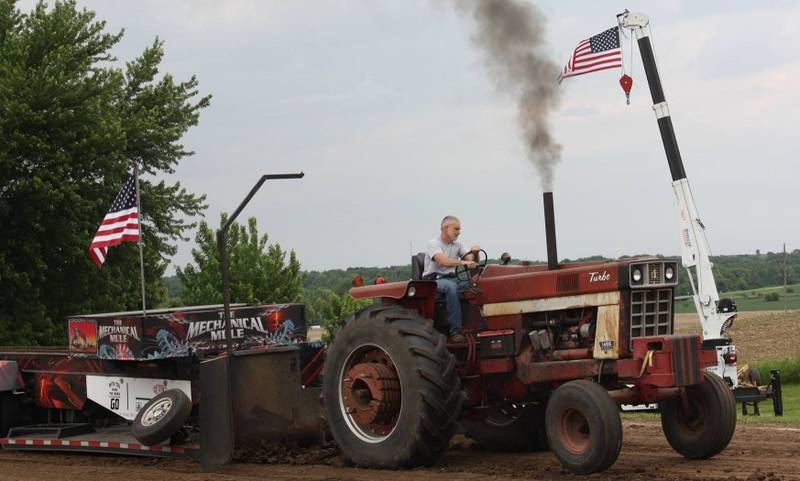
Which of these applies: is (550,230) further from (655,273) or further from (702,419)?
(702,419)

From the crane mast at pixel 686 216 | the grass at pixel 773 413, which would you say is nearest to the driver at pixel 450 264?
the grass at pixel 773 413

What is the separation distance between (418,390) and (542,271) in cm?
146

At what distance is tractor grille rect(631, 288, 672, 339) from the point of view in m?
8.48

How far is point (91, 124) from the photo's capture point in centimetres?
2481

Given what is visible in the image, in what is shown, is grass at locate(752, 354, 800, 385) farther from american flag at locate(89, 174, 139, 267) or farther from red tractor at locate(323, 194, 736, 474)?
red tractor at locate(323, 194, 736, 474)

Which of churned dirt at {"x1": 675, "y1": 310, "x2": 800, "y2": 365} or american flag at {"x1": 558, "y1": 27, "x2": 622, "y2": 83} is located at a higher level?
american flag at {"x1": 558, "y1": 27, "x2": 622, "y2": 83}

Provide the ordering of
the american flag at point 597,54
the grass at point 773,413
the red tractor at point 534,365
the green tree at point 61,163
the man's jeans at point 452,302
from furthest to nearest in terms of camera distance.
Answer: the green tree at point 61,163 < the american flag at point 597,54 < the grass at point 773,413 < the man's jeans at point 452,302 < the red tractor at point 534,365

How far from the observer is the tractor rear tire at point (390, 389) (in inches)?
341

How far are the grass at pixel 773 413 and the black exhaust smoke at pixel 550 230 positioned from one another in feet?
15.1

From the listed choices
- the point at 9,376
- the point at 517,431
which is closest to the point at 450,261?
the point at 517,431

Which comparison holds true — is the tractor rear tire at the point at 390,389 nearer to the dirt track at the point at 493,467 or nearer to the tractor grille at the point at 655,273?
the dirt track at the point at 493,467

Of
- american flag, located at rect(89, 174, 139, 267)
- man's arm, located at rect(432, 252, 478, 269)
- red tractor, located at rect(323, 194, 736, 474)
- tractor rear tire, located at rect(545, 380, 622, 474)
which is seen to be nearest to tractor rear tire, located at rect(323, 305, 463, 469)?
red tractor, located at rect(323, 194, 736, 474)

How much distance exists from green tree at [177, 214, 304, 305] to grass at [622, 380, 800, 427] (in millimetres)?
16554

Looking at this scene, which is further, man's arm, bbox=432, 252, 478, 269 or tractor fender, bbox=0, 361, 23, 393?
tractor fender, bbox=0, 361, 23, 393
